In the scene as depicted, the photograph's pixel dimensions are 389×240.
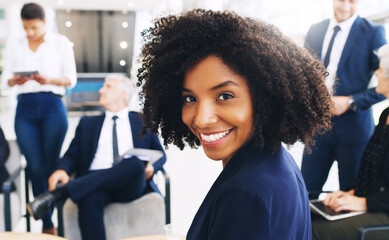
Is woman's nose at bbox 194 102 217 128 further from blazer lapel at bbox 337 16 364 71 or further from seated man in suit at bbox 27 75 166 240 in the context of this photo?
blazer lapel at bbox 337 16 364 71

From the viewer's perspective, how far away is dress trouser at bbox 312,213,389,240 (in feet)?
5.40

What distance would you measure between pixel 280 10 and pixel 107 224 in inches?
236

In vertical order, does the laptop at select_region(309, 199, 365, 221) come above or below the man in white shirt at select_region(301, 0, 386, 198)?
below

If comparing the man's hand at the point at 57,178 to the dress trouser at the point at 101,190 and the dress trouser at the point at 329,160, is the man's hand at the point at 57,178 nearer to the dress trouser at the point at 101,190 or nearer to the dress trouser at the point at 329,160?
the dress trouser at the point at 101,190

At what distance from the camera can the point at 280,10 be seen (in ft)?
22.9

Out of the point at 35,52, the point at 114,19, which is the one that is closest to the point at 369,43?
the point at 35,52

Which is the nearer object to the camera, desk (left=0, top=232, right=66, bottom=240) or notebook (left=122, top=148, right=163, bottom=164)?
desk (left=0, top=232, right=66, bottom=240)

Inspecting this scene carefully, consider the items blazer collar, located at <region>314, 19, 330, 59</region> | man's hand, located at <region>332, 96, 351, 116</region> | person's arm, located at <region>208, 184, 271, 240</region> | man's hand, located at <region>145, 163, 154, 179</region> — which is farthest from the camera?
man's hand, located at <region>145, 163, 154, 179</region>

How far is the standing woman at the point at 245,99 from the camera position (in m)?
0.71

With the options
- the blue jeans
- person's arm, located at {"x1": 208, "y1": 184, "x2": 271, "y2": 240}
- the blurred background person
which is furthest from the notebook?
person's arm, located at {"x1": 208, "y1": 184, "x2": 271, "y2": 240}

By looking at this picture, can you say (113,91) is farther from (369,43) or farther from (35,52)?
(369,43)

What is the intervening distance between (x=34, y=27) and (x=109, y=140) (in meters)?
1.09

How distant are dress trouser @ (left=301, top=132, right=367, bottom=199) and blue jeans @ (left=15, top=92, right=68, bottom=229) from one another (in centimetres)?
195

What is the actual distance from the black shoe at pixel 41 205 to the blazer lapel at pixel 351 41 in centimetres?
203
